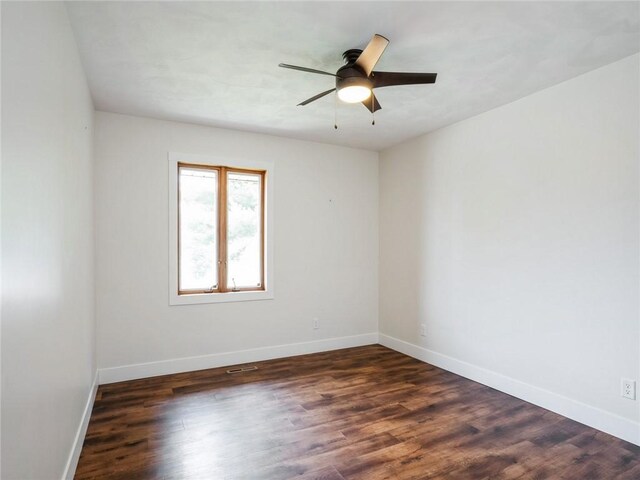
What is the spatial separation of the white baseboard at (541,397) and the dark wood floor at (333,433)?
81 millimetres

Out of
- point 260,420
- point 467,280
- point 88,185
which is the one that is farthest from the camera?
point 467,280

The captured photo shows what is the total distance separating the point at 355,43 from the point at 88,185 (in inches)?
95.6

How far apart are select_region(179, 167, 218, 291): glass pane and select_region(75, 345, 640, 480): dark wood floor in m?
1.05

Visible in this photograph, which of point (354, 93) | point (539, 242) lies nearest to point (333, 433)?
point (539, 242)

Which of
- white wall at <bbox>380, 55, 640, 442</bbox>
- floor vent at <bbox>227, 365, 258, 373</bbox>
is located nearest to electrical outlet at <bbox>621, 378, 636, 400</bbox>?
white wall at <bbox>380, 55, 640, 442</bbox>

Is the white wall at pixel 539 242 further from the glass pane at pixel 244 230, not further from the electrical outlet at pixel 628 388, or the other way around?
the glass pane at pixel 244 230

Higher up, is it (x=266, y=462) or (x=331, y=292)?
(x=331, y=292)

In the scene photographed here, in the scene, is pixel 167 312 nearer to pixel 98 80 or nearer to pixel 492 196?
pixel 98 80

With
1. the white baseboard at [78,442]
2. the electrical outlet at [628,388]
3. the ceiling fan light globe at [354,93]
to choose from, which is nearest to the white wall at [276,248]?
the white baseboard at [78,442]

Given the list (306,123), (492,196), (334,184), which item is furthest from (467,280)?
(306,123)

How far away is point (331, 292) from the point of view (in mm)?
4773

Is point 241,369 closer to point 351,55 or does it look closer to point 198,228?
point 198,228

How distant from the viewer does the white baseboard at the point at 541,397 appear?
8.42ft

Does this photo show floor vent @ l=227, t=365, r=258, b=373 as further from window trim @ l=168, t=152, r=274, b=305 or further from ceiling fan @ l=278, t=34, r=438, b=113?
ceiling fan @ l=278, t=34, r=438, b=113
